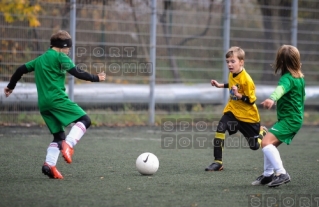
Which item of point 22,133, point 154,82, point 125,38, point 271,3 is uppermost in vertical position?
point 271,3

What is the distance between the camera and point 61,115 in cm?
690

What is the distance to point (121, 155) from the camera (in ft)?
30.3

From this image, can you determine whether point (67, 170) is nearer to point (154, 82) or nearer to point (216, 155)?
point (216, 155)

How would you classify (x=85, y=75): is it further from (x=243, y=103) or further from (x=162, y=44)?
(x=162, y=44)

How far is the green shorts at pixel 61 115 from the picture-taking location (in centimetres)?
689

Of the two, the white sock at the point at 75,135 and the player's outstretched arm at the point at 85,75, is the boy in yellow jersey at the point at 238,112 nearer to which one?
the player's outstretched arm at the point at 85,75

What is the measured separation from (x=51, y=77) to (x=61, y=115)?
44cm

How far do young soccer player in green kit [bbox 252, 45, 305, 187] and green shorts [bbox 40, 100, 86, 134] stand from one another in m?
2.14

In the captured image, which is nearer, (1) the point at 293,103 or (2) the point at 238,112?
(1) the point at 293,103

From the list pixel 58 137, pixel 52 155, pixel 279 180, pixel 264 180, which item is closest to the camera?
pixel 279 180

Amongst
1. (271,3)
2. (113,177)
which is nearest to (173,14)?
(271,3)

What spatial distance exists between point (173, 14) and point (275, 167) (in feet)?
28.3

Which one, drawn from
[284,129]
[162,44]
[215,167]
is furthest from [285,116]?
[162,44]

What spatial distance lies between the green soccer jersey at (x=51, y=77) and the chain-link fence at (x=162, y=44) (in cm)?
621
